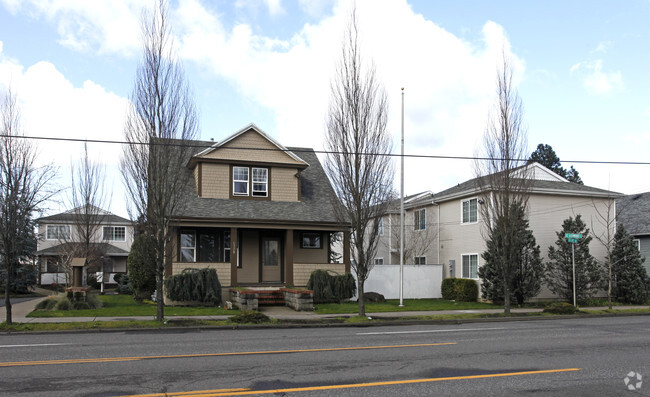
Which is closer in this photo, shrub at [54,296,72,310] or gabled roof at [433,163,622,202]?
shrub at [54,296,72,310]

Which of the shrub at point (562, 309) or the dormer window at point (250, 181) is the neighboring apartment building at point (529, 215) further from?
the dormer window at point (250, 181)

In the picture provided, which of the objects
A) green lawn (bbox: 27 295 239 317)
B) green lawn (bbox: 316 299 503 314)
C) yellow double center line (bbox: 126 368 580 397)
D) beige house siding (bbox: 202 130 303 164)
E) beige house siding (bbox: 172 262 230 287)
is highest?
beige house siding (bbox: 202 130 303 164)

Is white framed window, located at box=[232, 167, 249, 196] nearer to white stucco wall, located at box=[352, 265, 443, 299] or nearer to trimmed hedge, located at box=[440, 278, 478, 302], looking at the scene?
white stucco wall, located at box=[352, 265, 443, 299]

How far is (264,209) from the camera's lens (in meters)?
23.3

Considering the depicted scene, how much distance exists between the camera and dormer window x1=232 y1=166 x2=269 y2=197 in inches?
947

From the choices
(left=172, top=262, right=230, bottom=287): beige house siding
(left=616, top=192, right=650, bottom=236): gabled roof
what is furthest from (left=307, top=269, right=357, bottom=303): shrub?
(left=616, top=192, right=650, bottom=236): gabled roof

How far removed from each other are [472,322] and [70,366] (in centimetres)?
1311

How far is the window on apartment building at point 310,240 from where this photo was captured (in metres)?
25.0

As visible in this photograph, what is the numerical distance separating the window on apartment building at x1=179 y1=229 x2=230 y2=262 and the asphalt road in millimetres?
9128

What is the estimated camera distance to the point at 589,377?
832cm

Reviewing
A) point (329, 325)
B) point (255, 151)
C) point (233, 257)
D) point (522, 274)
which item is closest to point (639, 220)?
point (522, 274)

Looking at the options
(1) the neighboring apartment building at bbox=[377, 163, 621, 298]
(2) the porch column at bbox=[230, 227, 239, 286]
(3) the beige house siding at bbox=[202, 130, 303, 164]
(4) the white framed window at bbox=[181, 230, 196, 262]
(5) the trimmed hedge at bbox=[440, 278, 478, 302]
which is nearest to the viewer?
(2) the porch column at bbox=[230, 227, 239, 286]

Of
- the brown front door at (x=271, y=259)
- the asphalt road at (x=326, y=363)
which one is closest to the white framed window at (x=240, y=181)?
the brown front door at (x=271, y=259)

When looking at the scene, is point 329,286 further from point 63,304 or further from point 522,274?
point 63,304
